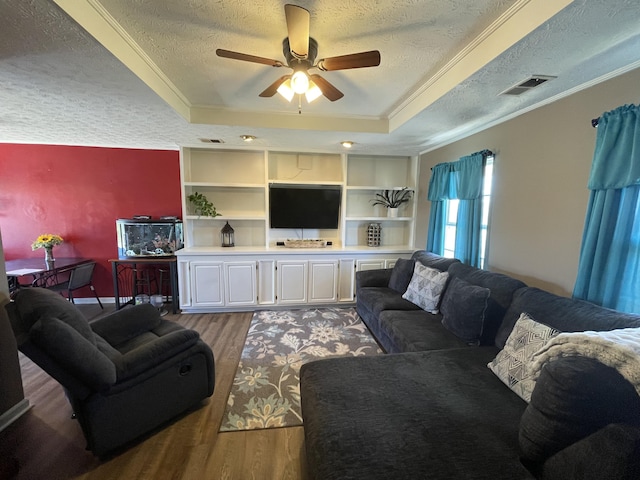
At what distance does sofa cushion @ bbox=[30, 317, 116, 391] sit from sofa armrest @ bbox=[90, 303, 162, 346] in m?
0.74

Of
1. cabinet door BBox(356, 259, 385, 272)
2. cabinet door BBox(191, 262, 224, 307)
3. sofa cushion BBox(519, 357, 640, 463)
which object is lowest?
cabinet door BBox(191, 262, 224, 307)

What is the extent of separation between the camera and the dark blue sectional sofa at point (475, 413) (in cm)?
93

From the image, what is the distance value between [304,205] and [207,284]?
1.78 metres

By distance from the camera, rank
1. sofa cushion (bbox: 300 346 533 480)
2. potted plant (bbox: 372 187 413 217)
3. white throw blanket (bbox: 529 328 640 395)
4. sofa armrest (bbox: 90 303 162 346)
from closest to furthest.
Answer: white throw blanket (bbox: 529 328 640 395)
sofa cushion (bbox: 300 346 533 480)
sofa armrest (bbox: 90 303 162 346)
potted plant (bbox: 372 187 413 217)

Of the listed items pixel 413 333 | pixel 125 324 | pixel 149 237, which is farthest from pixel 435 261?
pixel 149 237

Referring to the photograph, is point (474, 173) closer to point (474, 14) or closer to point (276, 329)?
point (474, 14)

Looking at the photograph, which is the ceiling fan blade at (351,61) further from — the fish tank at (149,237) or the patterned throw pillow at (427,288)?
the fish tank at (149,237)

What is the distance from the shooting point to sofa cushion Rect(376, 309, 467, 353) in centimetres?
207

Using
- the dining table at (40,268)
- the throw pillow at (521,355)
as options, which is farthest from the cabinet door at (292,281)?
the dining table at (40,268)

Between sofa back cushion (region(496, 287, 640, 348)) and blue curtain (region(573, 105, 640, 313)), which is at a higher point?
blue curtain (region(573, 105, 640, 313))

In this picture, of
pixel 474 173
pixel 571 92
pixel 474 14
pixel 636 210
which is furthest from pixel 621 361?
pixel 474 173

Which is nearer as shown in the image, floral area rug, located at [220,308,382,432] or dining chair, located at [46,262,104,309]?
floral area rug, located at [220,308,382,432]

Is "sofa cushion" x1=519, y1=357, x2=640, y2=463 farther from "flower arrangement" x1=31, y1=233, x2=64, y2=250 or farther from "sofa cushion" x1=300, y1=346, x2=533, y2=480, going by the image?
"flower arrangement" x1=31, y1=233, x2=64, y2=250

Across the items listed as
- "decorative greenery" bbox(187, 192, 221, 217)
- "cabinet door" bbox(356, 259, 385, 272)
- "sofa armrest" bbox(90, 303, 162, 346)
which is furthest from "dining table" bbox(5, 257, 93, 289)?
"cabinet door" bbox(356, 259, 385, 272)
